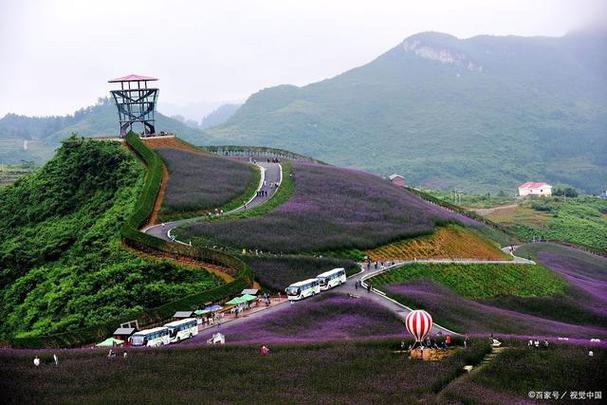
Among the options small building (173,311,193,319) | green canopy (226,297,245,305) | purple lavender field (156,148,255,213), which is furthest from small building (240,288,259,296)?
purple lavender field (156,148,255,213)

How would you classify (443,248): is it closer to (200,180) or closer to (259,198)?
(259,198)

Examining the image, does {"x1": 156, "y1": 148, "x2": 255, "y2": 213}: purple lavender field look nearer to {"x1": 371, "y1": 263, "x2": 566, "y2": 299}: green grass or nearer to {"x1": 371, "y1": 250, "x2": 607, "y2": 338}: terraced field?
{"x1": 371, "y1": 263, "x2": 566, "y2": 299}: green grass

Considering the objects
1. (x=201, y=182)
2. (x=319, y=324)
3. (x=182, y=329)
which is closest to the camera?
(x=182, y=329)

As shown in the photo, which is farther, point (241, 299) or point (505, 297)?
point (505, 297)

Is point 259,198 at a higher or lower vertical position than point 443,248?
higher

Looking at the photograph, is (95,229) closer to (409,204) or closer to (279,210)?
(279,210)

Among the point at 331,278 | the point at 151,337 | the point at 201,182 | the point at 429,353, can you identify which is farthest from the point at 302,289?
the point at 201,182

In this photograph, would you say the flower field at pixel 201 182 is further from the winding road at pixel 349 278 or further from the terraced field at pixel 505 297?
the terraced field at pixel 505 297

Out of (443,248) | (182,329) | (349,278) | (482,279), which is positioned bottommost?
(482,279)
